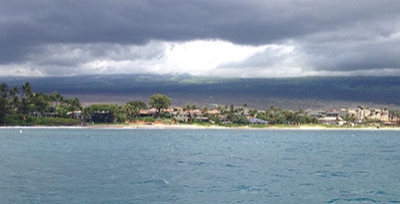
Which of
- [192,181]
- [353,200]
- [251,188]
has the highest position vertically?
[192,181]

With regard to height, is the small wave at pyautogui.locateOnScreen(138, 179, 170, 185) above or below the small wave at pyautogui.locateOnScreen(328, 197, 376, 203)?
above

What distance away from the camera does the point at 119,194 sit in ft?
134

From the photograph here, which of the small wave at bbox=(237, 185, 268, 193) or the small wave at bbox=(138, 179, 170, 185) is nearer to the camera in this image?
the small wave at bbox=(237, 185, 268, 193)

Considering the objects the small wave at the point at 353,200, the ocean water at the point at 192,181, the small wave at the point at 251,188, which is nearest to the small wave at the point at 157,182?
the ocean water at the point at 192,181

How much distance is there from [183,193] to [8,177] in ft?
56.6

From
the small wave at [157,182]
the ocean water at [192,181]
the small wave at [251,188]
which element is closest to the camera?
the ocean water at [192,181]

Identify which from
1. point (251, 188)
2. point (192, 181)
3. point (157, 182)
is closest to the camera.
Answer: point (251, 188)

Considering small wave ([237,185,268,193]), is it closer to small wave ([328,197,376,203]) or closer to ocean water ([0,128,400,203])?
ocean water ([0,128,400,203])

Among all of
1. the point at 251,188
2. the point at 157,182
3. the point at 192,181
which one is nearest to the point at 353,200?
the point at 251,188

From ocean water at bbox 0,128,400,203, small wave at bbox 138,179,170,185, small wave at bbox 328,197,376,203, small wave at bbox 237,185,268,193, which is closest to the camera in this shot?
small wave at bbox 328,197,376,203

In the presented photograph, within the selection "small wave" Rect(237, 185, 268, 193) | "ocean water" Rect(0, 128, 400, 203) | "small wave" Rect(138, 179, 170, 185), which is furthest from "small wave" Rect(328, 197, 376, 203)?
"small wave" Rect(138, 179, 170, 185)

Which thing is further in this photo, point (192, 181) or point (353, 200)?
point (192, 181)

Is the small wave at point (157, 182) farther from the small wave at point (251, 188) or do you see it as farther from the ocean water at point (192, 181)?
the small wave at point (251, 188)

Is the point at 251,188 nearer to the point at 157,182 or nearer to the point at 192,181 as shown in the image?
the point at 192,181
